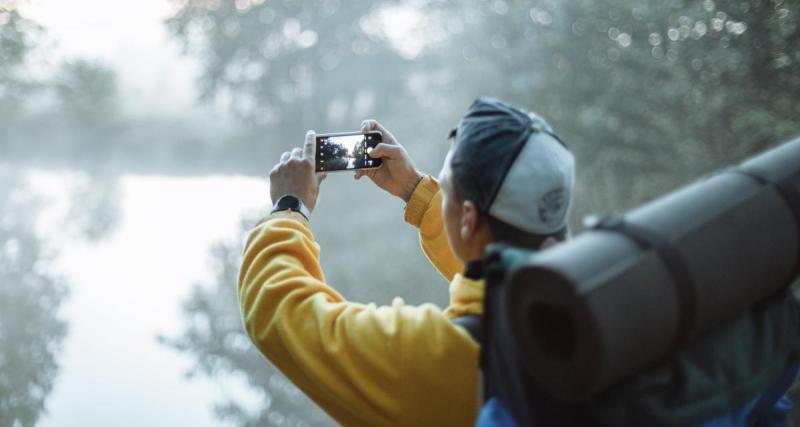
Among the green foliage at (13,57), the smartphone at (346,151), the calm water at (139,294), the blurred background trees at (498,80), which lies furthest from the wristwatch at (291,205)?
the green foliage at (13,57)

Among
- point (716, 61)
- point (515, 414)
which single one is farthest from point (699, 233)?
point (716, 61)

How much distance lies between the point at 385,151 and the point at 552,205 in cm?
37

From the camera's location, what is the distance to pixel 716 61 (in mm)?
2977

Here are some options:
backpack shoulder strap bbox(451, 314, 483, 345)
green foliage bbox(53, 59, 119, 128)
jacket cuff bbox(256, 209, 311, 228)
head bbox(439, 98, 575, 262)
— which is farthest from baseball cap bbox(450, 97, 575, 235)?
green foliage bbox(53, 59, 119, 128)

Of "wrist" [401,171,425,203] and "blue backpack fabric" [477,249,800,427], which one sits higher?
"wrist" [401,171,425,203]

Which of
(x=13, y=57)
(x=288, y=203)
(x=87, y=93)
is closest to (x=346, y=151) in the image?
(x=288, y=203)

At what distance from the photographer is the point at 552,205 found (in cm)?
69

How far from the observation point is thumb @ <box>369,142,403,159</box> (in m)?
1.01

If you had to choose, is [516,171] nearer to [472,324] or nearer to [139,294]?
[472,324]

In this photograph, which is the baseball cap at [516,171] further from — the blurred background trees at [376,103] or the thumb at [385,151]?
the blurred background trees at [376,103]

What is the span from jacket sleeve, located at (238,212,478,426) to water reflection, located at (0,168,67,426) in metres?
2.12

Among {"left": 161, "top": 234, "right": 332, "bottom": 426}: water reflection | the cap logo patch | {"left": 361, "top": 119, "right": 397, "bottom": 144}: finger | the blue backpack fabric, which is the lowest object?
the blue backpack fabric

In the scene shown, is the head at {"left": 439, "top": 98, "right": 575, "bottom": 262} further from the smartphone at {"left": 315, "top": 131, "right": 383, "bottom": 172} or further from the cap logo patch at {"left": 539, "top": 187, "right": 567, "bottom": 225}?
the smartphone at {"left": 315, "top": 131, "right": 383, "bottom": 172}

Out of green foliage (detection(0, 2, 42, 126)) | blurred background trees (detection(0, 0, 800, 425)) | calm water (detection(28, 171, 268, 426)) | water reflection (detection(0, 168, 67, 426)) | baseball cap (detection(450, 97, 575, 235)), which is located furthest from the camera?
blurred background trees (detection(0, 0, 800, 425))
